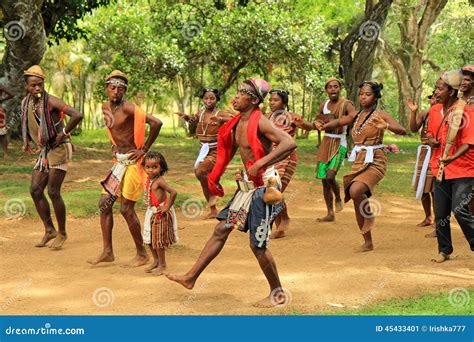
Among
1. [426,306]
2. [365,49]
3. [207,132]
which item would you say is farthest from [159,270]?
[365,49]

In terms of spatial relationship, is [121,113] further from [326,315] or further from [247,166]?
[326,315]

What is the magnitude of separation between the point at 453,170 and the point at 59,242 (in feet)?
14.9

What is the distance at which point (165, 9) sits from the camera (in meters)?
24.5

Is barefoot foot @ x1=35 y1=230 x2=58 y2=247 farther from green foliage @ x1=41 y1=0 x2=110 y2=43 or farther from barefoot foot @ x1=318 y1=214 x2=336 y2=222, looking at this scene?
green foliage @ x1=41 y1=0 x2=110 y2=43

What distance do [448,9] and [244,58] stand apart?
81.6ft

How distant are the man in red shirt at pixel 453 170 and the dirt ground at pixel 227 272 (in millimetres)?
390

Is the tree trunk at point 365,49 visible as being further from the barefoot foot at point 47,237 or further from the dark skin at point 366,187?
the barefoot foot at point 47,237

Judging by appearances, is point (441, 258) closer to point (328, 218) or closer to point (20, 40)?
point (328, 218)

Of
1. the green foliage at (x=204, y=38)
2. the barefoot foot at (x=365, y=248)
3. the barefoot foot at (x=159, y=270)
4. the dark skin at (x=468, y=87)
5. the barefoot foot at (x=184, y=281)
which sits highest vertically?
the green foliage at (x=204, y=38)

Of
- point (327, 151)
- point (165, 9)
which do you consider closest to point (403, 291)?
point (327, 151)

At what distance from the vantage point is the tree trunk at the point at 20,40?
17047 millimetres

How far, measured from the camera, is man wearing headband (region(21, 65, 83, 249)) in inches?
349

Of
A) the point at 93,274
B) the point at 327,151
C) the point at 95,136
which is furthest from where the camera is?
the point at 95,136

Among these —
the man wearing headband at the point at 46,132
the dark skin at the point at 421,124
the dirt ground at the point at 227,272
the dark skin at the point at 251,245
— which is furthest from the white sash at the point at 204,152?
the dark skin at the point at 251,245
